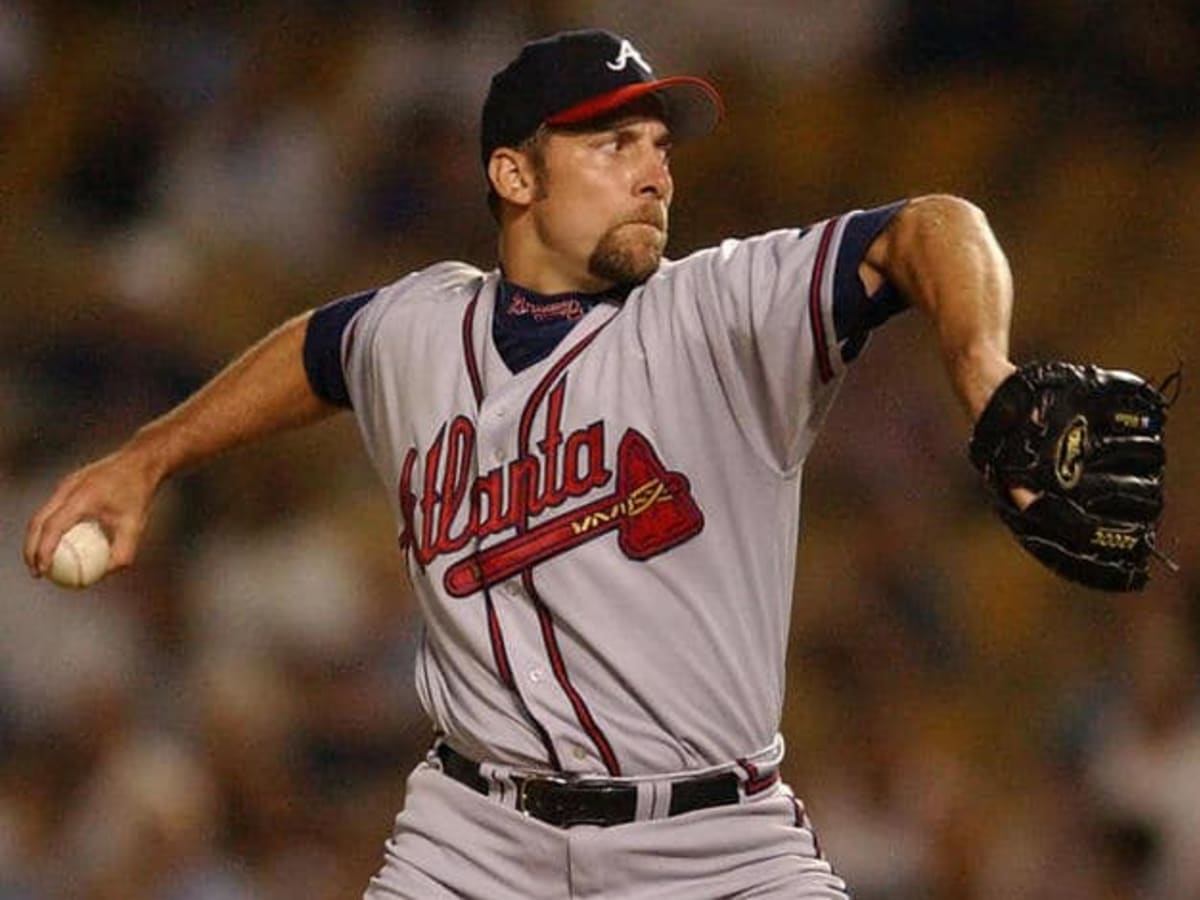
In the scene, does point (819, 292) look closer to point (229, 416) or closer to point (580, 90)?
point (580, 90)

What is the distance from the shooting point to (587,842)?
7.73 ft

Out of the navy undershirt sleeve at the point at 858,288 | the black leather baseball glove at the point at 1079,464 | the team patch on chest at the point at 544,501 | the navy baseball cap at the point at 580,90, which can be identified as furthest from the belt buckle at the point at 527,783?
→ the navy baseball cap at the point at 580,90

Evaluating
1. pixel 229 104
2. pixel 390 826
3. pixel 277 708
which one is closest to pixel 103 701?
pixel 277 708

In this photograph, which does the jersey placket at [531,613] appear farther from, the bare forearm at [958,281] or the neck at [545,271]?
the bare forearm at [958,281]

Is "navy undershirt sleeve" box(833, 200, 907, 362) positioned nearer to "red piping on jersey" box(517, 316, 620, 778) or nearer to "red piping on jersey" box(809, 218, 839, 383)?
"red piping on jersey" box(809, 218, 839, 383)

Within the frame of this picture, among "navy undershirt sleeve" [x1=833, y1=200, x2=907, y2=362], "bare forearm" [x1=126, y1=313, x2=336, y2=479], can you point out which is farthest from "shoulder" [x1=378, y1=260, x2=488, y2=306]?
"navy undershirt sleeve" [x1=833, y1=200, x2=907, y2=362]

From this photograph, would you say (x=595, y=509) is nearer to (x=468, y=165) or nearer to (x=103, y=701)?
(x=103, y=701)

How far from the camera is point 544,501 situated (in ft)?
8.09

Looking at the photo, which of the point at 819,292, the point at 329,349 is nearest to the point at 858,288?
the point at 819,292

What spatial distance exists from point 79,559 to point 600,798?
27.2 inches

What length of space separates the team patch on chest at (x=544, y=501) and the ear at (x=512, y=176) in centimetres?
33

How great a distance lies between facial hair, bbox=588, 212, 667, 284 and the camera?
2.57 m

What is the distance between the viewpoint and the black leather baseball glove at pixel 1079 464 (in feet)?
6.16

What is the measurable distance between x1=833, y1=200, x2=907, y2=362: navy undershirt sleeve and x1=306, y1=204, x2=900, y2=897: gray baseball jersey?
32mm
